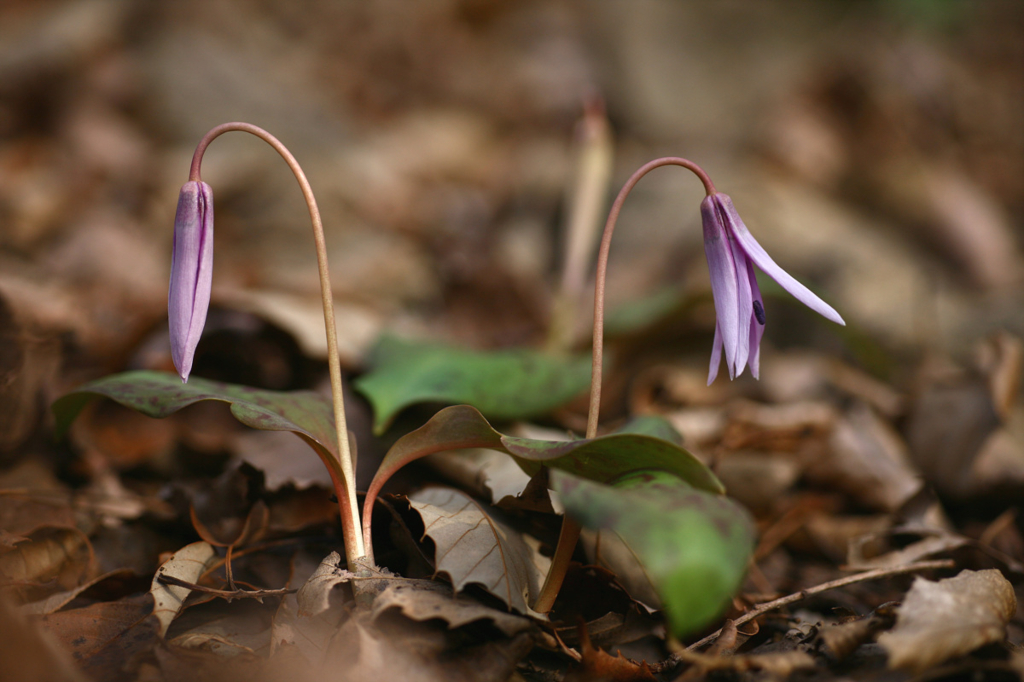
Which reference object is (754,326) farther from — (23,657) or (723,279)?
(23,657)

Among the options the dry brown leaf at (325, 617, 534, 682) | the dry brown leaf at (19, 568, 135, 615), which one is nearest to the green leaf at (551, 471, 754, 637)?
the dry brown leaf at (325, 617, 534, 682)

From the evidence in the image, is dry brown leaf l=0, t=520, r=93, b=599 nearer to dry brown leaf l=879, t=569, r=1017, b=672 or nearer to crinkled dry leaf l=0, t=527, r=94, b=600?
crinkled dry leaf l=0, t=527, r=94, b=600

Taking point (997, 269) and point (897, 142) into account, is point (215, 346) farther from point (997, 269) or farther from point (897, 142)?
point (897, 142)

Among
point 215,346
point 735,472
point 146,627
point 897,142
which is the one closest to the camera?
point 146,627

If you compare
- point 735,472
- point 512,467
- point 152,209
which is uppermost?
point 152,209

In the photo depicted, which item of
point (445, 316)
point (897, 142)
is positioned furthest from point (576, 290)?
point (897, 142)

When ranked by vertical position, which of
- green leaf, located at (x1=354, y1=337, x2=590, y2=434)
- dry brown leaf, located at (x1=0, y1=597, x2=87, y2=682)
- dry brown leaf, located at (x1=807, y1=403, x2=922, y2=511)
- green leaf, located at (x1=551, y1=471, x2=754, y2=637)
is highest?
green leaf, located at (x1=551, y1=471, x2=754, y2=637)
